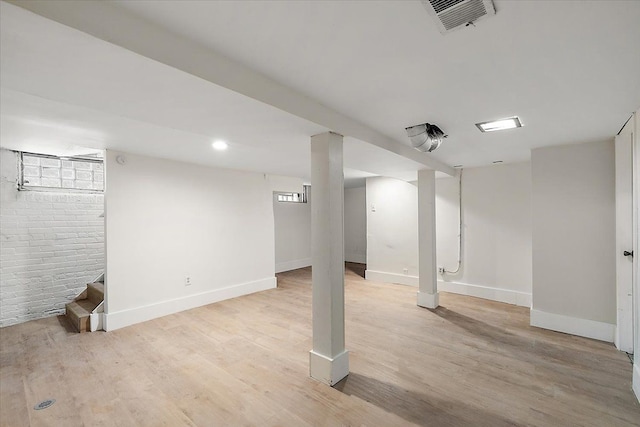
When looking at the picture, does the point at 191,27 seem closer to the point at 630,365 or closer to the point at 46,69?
the point at 46,69

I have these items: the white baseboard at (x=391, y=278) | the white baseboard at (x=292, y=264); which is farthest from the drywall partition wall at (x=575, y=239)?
the white baseboard at (x=292, y=264)

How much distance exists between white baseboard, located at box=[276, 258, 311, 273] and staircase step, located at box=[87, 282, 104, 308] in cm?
369

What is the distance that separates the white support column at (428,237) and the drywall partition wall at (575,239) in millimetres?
1215

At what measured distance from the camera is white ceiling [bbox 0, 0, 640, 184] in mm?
1126

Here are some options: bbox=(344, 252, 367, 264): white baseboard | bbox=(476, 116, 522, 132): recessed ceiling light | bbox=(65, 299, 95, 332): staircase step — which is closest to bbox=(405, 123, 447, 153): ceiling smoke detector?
bbox=(476, 116, 522, 132): recessed ceiling light

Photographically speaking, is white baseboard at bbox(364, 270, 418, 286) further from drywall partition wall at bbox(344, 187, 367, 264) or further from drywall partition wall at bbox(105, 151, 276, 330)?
drywall partition wall at bbox(105, 151, 276, 330)

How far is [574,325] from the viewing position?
3.26 metres

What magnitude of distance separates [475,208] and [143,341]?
522 cm

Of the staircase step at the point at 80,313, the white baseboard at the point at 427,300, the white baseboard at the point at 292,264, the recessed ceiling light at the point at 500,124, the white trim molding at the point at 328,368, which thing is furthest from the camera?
the white baseboard at the point at 292,264

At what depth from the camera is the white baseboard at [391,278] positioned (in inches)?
218

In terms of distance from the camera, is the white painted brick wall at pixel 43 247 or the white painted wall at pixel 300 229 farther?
the white painted wall at pixel 300 229

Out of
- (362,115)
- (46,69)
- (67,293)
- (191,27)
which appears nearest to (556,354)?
(362,115)

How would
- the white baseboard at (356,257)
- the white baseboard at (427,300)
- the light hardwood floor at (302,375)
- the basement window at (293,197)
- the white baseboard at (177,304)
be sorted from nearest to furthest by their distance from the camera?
the light hardwood floor at (302,375), the white baseboard at (177,304), the white baseboard at (427,300), the basement window at (293,197), the white baseboard at (356,257)

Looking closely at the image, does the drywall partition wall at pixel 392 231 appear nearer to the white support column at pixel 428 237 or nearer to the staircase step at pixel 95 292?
the white support column at pixel 428 237
